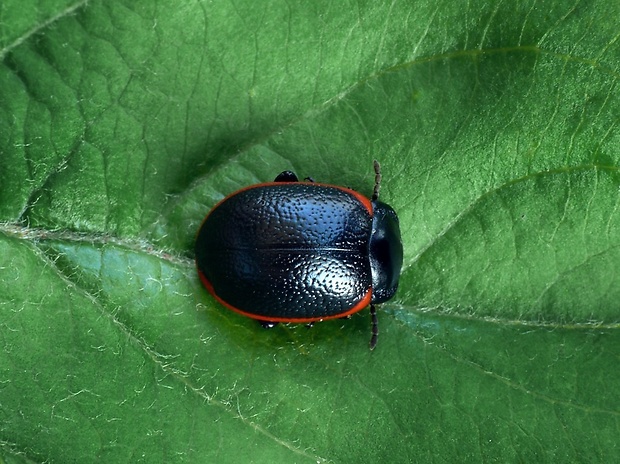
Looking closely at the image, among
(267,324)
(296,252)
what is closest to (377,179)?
(296,252)

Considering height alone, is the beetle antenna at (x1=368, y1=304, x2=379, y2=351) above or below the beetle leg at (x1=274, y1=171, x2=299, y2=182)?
below

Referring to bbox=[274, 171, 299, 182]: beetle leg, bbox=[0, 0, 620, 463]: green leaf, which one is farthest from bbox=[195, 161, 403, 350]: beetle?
bbox=[0, 0, 620, 463]: green leaf

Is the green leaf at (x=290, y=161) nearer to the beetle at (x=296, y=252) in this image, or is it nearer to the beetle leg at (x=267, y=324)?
the beetle leg at (x=267, y=324)

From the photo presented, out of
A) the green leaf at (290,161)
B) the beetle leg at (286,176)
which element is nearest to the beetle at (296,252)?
the beetle leg at (286,176)

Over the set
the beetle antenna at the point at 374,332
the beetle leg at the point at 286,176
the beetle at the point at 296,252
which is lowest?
the beetle antenna at the point at 374,332

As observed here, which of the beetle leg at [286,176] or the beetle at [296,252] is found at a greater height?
the beetle leg at [286,176]

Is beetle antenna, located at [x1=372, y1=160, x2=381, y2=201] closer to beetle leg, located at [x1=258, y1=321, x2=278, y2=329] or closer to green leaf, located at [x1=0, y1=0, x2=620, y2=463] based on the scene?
green leaf, located at [x1=0, y1=0, x2=620, y2=463]
